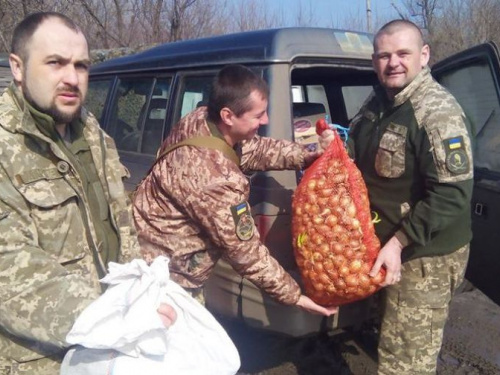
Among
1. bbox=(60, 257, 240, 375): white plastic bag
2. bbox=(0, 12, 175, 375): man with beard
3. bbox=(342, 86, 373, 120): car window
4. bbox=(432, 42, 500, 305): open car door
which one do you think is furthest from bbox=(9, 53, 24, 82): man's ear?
bbox=(342, 86, 373, 120): car window

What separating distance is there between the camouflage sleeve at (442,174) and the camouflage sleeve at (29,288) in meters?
1.42

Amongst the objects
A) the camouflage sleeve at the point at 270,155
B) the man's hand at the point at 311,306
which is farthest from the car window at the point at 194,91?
the man's hand at the point at 311,306

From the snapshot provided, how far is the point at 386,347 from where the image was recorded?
8.95 feet

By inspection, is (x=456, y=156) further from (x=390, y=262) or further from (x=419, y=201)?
(x=390, y=262)

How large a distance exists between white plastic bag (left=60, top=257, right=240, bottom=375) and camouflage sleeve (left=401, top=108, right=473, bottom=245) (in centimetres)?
107

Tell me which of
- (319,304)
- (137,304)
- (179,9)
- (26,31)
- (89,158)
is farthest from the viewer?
(179,9)

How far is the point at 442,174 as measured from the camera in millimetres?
2395

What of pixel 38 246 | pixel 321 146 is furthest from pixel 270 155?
pixel 38 246

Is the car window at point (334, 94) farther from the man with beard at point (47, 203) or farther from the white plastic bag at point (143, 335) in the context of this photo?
Answer: the white plastic bag at point (143, 335)

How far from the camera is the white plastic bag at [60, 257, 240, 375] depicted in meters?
1.54

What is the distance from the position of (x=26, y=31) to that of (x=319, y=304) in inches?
65.3

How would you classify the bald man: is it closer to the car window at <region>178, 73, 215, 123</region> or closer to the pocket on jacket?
the car window at <region>178, 73, 215, 123</region>

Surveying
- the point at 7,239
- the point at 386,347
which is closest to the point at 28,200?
the point at 7,239

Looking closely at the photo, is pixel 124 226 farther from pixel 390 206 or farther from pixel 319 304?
pixel 390 206
